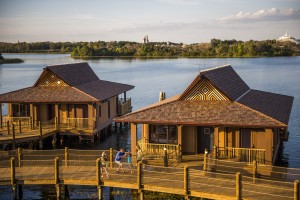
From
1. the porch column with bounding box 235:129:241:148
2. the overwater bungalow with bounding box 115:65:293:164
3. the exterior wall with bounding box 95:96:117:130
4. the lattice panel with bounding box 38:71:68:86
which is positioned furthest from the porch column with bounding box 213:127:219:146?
the lattice panel with bounding box 38:71:68:86

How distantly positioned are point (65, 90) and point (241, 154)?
69.2ft

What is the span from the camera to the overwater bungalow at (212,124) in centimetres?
2923

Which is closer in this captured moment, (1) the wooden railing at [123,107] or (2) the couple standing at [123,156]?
(2) the couple standing at [123,156]

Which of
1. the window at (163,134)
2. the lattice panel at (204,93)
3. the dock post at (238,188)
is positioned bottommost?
the dock post at (238,188)

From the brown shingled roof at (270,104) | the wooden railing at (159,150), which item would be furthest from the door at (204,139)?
the brown shingled roof at (270,104)

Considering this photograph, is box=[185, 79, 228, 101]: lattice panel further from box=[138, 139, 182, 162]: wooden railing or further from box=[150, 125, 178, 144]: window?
box=[138, 139, 182, 162]: wooden railing

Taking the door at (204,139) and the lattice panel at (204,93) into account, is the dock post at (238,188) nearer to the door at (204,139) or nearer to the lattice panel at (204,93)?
the door at (204,139)

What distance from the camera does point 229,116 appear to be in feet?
98.2

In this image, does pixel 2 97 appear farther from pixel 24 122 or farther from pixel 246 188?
pixel 246 188

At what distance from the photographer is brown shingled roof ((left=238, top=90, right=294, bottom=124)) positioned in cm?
3093

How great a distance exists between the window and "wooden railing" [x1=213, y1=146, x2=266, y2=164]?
3654mm

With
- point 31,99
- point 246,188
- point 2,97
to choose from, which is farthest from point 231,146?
point 2,97

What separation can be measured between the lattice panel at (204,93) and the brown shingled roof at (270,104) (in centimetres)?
173

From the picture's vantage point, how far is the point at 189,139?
31.9 metres
